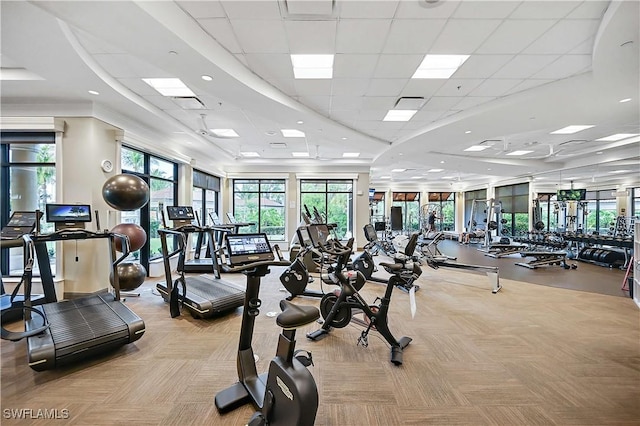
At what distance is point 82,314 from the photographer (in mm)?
3109

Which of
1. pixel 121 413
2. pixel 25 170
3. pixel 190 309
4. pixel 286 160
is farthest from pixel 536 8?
pixel 286 160

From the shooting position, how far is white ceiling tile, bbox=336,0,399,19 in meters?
2.55

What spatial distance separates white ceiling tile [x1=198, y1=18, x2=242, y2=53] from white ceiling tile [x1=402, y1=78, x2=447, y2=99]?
2.46m

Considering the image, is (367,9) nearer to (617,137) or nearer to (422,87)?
(422,87)

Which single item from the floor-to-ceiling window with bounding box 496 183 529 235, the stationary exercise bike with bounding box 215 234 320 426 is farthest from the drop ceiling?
the floor-to-ceiling window with bounding box 496 183 529 235

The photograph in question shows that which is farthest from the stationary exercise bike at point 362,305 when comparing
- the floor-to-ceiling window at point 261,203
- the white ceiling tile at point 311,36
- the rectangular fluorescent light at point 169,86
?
the floor-to-ceiling window at point 261,203

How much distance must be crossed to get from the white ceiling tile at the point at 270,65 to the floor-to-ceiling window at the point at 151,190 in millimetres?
3407

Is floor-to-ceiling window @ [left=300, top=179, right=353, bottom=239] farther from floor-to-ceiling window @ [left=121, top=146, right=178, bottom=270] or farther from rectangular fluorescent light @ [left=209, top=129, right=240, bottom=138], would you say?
floor-to-ceiling window @ [left=121, top=146, right=178, bottom=270]

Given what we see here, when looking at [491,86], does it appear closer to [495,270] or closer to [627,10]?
[627,10]

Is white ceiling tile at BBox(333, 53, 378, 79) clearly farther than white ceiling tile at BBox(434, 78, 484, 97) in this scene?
No

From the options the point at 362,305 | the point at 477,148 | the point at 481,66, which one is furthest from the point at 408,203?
the point at 362,305

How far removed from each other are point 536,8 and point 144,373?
5035 mm

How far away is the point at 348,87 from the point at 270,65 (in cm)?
124

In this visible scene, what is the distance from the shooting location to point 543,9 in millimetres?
2619
